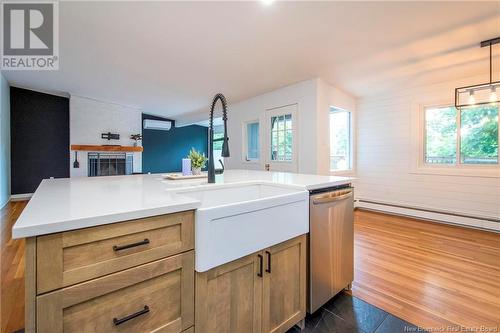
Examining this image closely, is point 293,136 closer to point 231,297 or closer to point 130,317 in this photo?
point 231,297

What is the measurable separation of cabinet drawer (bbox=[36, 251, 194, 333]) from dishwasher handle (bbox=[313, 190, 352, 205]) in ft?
2.99

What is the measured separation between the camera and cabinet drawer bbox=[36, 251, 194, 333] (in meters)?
0.70

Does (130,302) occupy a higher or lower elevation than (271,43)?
lower

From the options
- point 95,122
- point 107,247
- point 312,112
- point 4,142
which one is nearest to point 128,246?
point 107,247

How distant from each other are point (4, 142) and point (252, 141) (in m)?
5.18

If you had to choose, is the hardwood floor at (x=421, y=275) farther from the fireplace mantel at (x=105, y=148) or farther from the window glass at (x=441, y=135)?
the fireplace mantel at (x=105, y=148)

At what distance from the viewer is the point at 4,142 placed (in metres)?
4.70

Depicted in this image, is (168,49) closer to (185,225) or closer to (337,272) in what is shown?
(185,225)

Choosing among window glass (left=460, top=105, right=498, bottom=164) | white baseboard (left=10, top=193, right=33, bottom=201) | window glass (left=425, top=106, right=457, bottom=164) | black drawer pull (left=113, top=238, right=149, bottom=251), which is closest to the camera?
black drawer pull (left=113, top=238, right=149, bottom=251)

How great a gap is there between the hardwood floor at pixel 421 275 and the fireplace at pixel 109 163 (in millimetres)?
2755

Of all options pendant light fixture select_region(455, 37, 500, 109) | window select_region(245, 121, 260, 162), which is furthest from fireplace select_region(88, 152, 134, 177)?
pendant light fixture select_region(455, 37, 500, 109)

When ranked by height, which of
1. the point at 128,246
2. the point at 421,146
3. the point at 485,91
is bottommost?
the point at 128,246

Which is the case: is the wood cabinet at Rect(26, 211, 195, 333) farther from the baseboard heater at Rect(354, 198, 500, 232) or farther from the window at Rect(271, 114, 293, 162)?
the baseboard heater at Rect(354, 198, 500, 232)

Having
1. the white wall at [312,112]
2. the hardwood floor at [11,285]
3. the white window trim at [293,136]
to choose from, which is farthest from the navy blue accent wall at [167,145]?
the white wall at [312,112]
